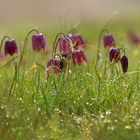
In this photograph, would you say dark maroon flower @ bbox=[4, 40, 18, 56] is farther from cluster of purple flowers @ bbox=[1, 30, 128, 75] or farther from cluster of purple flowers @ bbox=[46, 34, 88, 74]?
cluster of purple flowers @ bbox=[46, 34, 88, 74]

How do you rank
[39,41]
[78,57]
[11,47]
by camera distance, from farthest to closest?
[11,47] → [39,41] → [78,57]

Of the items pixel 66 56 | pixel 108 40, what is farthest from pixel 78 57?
pixel 108 40

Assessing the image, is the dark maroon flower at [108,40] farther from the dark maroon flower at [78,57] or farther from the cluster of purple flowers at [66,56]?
the dark maroon flower at [78,57]

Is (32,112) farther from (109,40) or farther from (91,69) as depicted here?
(109,40)

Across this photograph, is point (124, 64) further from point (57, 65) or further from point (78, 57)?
point (57, 65)

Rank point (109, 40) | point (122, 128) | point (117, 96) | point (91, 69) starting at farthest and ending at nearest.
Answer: point (109, 40) → point (91, 69) → point (117, 96) → point (122, 128)

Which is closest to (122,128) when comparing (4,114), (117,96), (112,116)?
(112,116)
